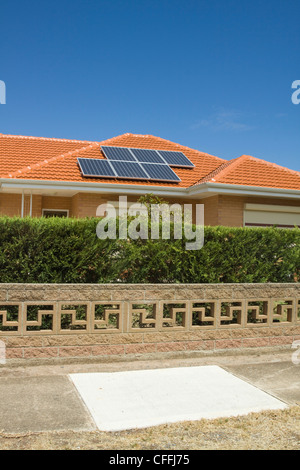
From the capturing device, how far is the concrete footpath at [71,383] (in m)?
4.56

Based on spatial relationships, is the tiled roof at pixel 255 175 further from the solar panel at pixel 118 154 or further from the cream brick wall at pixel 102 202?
the solar panel at pixel 118 154

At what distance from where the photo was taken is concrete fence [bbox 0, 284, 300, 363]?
658 cm

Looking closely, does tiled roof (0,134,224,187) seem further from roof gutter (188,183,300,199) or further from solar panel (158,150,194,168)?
roof gutter (188,183,300,199)

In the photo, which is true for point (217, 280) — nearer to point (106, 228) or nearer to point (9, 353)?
point (106, 228)

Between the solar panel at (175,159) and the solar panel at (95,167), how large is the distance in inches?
113

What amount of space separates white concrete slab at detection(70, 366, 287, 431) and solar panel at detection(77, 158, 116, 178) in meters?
9.33

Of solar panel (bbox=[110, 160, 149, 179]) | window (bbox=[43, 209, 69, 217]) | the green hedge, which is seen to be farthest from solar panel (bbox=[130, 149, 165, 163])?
the green hedge

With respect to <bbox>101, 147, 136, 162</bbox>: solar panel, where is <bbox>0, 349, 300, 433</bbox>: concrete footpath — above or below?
below

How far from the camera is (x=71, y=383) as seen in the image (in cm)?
582

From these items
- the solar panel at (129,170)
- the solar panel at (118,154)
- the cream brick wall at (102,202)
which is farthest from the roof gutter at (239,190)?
the solar panel at (118,154)

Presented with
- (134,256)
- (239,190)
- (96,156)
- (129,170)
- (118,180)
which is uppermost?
(96,156)

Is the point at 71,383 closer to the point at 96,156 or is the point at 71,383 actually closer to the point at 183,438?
the point at 183,438

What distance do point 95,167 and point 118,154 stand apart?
2.16m

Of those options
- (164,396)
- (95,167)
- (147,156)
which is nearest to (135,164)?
(147,156)
